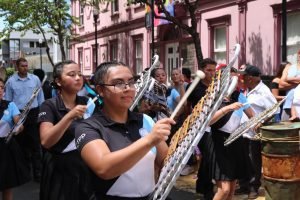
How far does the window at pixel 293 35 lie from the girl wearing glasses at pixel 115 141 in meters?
10.3

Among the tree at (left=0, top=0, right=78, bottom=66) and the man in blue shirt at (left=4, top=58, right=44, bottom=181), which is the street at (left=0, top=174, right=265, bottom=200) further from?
the tree at (left=0, top=0, right=78, bottom=66)

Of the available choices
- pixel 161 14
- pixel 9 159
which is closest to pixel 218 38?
pixel 161 14

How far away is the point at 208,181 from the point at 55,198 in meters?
2.34

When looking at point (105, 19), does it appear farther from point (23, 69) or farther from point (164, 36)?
point (23, 69)

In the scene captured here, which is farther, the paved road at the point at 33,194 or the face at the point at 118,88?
the paved road at the point at 33,194

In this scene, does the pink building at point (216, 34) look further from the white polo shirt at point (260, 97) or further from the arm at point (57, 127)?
the arm at point (57, 127)

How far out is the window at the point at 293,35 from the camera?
12.2 m

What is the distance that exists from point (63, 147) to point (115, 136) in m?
1.43

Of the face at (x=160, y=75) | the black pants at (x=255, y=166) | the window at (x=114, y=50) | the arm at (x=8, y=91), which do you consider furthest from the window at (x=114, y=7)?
the black pants at (x=255, y=166)

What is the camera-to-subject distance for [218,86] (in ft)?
7.59

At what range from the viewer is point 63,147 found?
3.90 metres

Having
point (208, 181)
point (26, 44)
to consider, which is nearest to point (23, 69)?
point (208, 181)

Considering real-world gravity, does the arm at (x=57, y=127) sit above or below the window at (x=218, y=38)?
below

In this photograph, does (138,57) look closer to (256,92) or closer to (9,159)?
(256,92)
